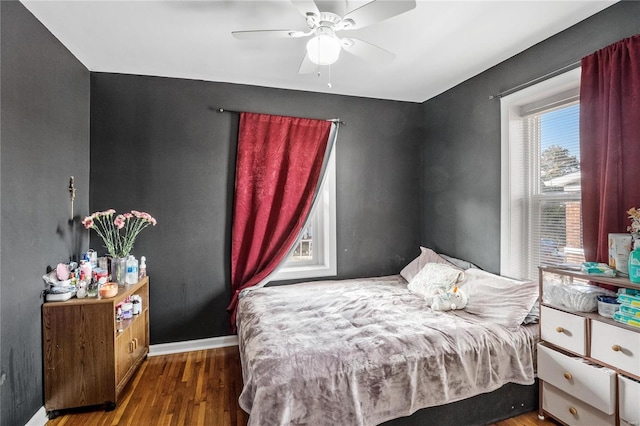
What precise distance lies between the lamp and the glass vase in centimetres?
208

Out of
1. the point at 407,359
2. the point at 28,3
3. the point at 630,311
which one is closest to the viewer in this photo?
the point at 630,311

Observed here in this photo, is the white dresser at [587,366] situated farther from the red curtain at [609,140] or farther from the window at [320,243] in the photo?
the window at [320,243]

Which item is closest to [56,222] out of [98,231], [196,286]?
[98,231]

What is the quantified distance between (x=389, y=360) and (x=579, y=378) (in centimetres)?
105

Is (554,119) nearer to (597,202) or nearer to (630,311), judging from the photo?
(597,202)

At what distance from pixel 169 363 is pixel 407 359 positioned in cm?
210

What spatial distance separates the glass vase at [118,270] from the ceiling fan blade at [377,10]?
2344 millimetres

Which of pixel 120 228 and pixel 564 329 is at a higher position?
pixel 120 228

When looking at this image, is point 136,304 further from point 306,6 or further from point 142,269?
point 306,6

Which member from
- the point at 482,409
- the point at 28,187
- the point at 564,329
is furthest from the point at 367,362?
the point at 28,187

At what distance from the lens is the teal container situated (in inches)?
59.3

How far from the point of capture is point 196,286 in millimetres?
2984

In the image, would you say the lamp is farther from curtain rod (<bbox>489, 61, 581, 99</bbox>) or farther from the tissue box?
the tissue box

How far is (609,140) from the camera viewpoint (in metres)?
1.81
